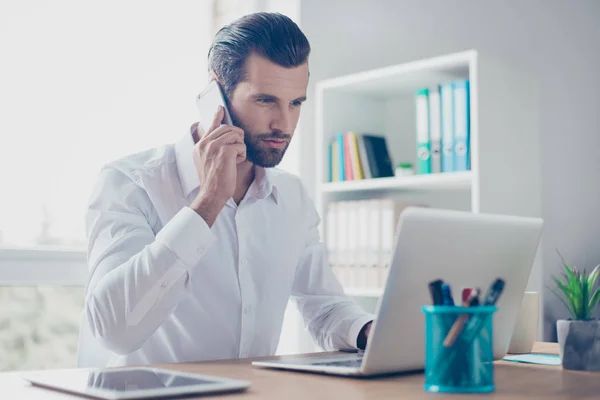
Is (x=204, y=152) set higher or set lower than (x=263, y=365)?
higher

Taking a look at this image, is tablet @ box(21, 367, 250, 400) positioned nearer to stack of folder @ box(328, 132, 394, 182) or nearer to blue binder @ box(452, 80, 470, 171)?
blue binder @ box(452, 80, 470, 171)

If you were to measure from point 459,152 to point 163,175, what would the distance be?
1267mm

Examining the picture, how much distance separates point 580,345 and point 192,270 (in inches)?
34.4

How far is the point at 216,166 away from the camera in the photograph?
5.35 ft

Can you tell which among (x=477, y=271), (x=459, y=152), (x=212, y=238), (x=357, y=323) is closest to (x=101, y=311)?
(x=212, y=238)

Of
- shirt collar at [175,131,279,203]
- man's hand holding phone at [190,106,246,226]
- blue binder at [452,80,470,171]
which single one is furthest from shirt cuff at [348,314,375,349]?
blue binder at [452,80,470,171]

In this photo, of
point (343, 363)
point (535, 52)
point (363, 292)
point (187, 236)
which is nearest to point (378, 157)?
point (363, 292)

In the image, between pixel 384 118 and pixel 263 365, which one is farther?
pixel 384 118

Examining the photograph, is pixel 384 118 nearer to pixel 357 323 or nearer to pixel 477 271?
pixel 357 323

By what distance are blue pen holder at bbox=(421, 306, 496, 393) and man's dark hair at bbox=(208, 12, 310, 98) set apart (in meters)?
0.96

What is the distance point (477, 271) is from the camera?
123 cm

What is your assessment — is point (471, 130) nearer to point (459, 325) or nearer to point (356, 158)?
point (356, 158)

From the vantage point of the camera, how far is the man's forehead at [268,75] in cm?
183

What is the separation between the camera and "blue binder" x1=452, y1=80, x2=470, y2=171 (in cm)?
269
